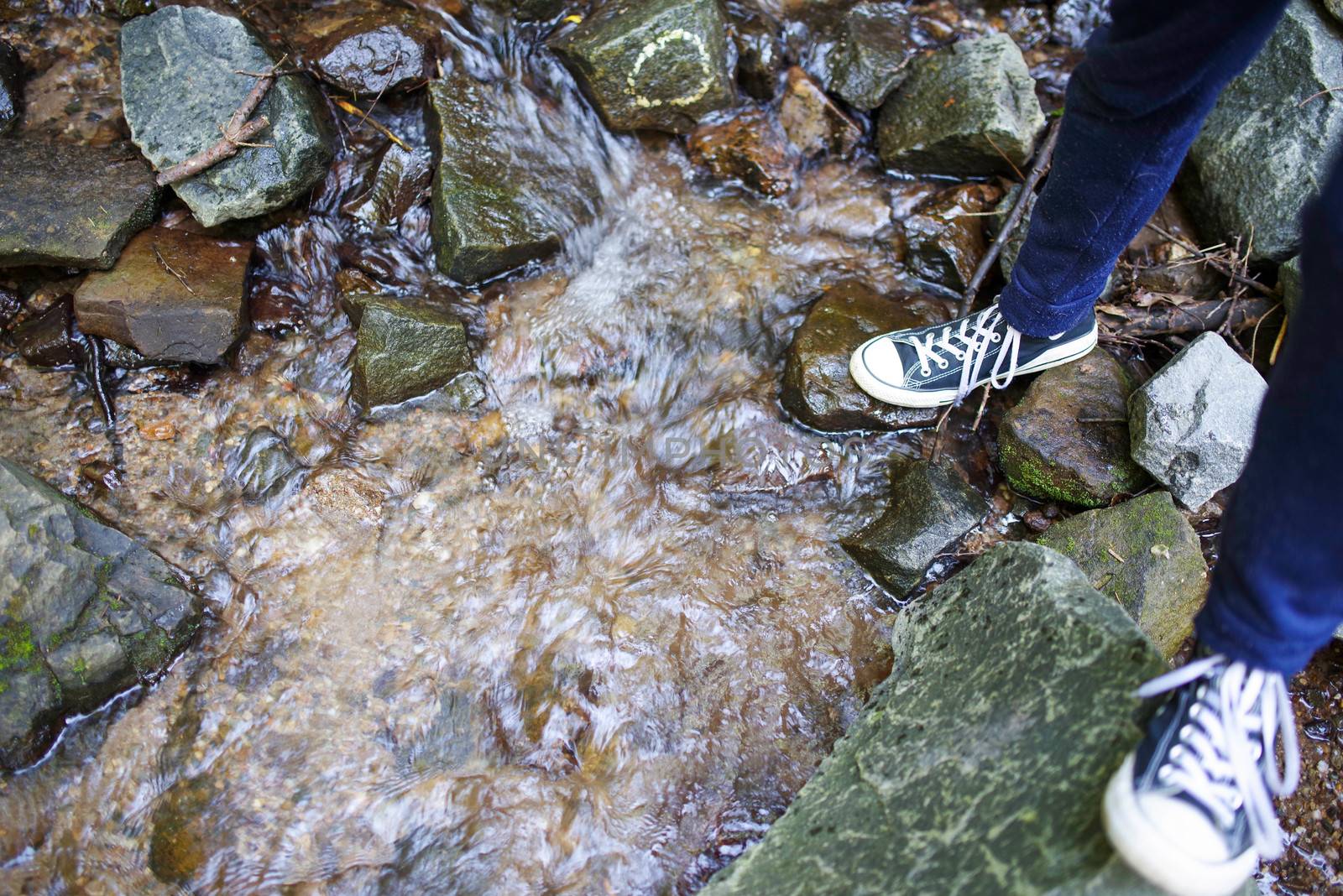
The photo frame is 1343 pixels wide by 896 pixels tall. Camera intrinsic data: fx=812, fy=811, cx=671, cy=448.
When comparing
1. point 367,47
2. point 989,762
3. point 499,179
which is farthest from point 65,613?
point 989,762

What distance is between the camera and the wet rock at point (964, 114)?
363 cm

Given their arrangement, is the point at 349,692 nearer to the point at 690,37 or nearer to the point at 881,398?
the point at 881,398

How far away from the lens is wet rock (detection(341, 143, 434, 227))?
3465 mm

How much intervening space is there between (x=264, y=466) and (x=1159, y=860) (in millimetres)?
3010

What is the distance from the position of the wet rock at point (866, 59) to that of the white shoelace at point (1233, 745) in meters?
3.08

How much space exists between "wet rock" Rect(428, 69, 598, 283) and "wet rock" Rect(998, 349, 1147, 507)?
2.07 metres

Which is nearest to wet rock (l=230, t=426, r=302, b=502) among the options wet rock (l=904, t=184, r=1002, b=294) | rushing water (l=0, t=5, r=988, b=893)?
rushing water (l=0, t=5, r=988, b=893)

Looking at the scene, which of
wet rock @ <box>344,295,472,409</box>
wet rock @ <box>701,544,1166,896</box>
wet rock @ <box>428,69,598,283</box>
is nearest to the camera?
wet rock @ <box>701,544,1166,896</box>

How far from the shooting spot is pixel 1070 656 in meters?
2.01

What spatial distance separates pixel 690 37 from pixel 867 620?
8.77 feet

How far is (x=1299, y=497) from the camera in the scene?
147 centimetres

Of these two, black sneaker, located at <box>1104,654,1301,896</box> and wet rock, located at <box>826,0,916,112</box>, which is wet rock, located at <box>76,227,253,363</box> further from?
black sneaker, located at <box>1104,654,1301,896</box>

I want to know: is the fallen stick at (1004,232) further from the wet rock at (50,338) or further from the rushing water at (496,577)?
the wet rock at (50,338)

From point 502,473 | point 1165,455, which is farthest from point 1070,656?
point 502,473
